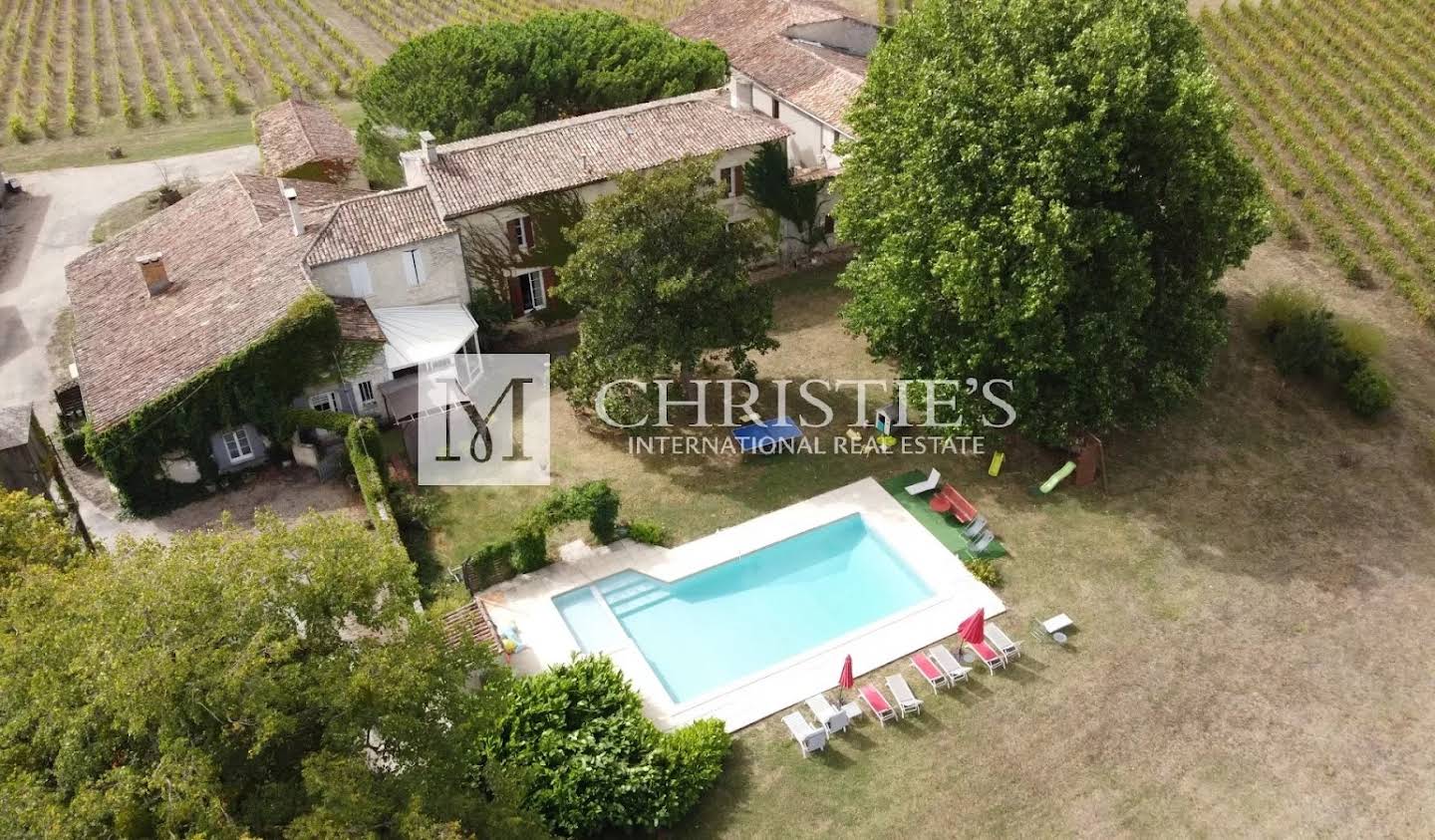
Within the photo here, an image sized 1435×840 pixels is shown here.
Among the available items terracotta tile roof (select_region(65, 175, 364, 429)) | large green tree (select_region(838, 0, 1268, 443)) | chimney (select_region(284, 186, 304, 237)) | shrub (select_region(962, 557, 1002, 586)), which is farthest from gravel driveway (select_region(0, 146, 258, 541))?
large green tree (select_region(838, 0, 1268, 443))

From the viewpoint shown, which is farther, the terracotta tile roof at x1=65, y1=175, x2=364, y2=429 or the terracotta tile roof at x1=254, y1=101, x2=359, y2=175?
the terracotta tile roof at x1=254, y1=101, x2=359, y2=175

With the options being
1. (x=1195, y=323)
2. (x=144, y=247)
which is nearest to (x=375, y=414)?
(x=144, y=247)

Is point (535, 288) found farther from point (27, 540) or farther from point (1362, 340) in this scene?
point (1362, 340)

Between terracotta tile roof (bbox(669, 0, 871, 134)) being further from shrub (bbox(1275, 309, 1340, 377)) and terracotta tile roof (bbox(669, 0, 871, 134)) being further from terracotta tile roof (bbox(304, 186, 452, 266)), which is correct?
shrub (bbox(1275, 309, 1340, 377))

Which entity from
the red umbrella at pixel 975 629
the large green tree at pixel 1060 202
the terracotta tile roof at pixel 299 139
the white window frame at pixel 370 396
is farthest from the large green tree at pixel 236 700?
the terracotta tile roof at pixel 299 139

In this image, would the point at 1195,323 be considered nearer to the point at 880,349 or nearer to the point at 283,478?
the point at 880,349

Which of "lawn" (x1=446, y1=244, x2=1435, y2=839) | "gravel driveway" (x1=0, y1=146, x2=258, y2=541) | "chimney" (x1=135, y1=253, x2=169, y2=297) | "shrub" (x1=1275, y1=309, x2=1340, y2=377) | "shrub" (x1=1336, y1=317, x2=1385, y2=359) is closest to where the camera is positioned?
"lawn" (x1=446, y1=244, x2=1435, y2=839)
